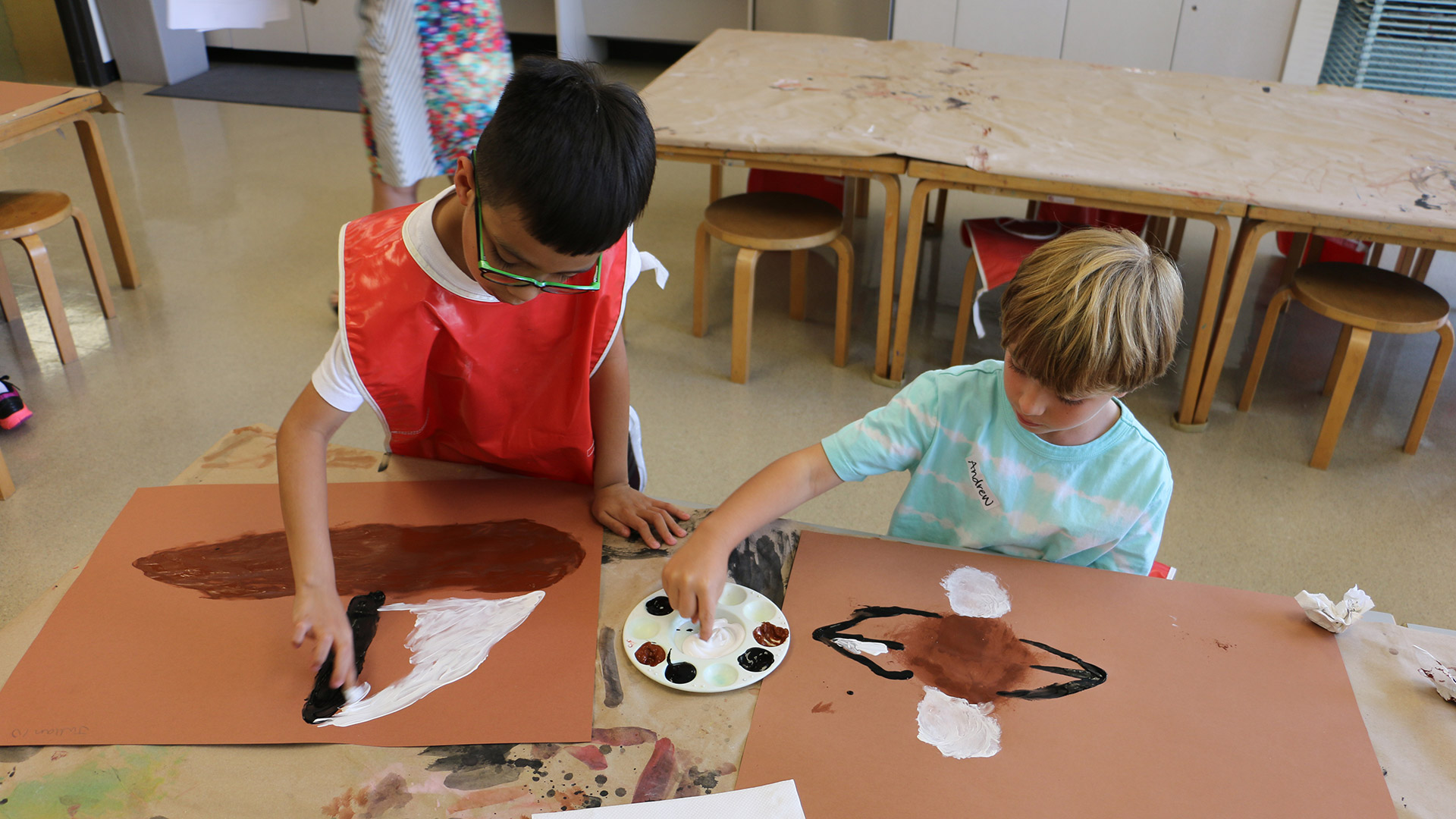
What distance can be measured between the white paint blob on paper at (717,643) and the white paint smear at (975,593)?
220mm

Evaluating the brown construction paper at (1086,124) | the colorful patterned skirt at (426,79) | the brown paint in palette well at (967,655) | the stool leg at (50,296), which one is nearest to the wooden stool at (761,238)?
the brown construction paper at (1086,124)

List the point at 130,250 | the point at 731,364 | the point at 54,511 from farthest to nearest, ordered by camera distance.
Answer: the point at 130,250
the point at 731,364
the point at 54,511

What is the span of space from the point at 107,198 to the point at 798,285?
2.08 meters

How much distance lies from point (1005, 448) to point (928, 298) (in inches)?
81.4

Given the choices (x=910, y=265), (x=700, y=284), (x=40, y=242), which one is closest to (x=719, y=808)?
(x=910, y=265)

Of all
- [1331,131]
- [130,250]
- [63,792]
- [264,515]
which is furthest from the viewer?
[130,250]

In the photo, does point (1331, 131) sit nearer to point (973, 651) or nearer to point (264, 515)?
point (973, 651)

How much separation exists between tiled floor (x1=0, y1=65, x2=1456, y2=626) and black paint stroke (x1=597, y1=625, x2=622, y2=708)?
3.96 feet

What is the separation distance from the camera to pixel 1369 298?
2.18 metres

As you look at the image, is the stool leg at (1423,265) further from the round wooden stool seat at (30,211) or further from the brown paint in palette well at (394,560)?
the round wooden stool seat at (30,211)

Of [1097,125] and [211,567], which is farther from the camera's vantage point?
[1097,125]

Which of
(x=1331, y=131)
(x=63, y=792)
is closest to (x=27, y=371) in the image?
(x=63, y=792)

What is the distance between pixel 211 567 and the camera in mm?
968

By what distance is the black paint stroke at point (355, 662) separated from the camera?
81 centimetres
